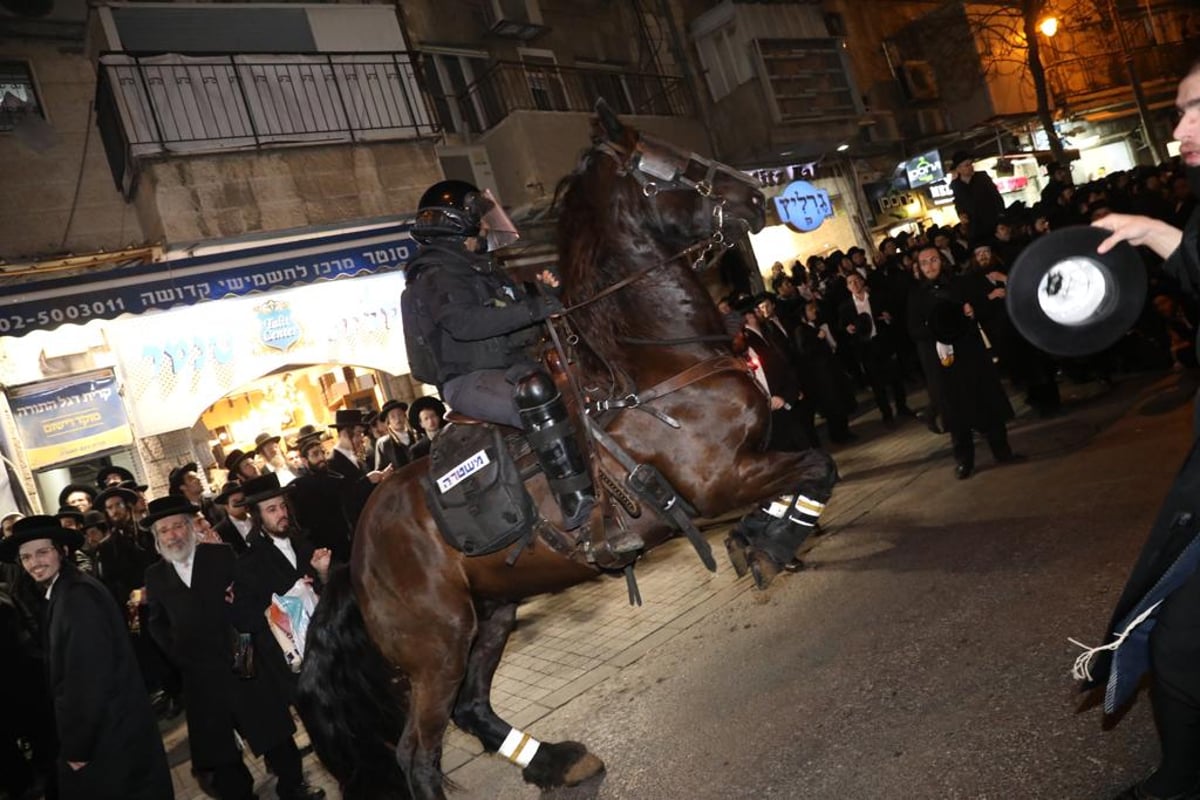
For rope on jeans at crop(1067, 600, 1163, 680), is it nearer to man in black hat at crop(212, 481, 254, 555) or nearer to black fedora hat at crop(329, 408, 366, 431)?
man in black hat at crop(212, 481, 254, 555)

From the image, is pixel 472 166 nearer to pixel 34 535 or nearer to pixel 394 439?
pixel 394 439

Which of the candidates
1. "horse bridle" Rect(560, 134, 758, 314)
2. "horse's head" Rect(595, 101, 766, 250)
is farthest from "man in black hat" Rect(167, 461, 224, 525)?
"horse's head" Rect(595, 101, 766, 250)

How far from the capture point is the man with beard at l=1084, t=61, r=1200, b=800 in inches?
82.2

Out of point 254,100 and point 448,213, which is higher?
point 254,100

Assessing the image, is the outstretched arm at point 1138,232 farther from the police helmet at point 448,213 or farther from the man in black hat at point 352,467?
the man in black hat at point 352,467

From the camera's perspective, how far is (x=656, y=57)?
65.0 feet

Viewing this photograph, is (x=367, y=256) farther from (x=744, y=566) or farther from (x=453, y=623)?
(x=744, y=566)

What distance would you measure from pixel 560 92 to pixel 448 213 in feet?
50.0

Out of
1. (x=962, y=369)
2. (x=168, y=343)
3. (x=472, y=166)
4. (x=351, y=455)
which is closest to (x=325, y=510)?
(x=351, y=455)

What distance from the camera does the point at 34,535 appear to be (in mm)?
4273

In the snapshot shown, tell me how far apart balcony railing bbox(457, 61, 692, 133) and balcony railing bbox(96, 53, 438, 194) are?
113 inches

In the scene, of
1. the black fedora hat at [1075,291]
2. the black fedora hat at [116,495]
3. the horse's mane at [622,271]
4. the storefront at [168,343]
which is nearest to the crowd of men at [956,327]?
the horse's mane at [622,271]

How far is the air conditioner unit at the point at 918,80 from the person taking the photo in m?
24.7

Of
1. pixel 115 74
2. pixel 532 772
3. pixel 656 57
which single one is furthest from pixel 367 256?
pixel 656 57
